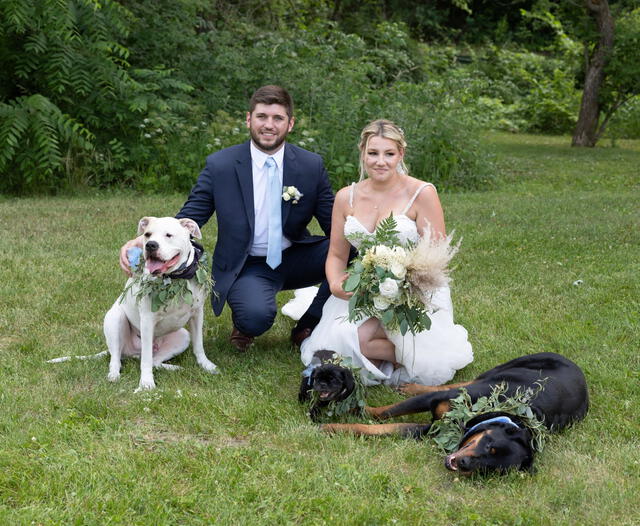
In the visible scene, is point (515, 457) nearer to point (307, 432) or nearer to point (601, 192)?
point (307, 432)

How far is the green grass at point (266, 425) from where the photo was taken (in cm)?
296

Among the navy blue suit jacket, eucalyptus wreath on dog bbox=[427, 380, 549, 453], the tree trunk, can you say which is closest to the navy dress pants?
the navy blue suit jacket

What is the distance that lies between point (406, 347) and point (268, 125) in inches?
67.3

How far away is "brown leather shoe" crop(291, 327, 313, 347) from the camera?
5039 millimetres

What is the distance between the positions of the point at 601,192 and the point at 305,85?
16.5 feet

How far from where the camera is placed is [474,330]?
5266mm

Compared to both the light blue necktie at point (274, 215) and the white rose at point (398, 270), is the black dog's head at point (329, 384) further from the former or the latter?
the light blue necktie at point (274, 215)

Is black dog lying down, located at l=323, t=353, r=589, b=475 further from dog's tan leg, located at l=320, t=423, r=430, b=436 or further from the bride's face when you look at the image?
the bride's face

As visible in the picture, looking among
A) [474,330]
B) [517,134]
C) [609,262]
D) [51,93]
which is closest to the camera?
[474,330]

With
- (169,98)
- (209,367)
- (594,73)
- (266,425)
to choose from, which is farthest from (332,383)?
(594,73)

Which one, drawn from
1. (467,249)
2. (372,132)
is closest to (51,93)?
(467,249)

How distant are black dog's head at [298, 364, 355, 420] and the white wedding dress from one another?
440 millimetres

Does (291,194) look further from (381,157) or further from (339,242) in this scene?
(381,157)

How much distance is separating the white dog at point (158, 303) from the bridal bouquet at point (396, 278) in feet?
3.14
